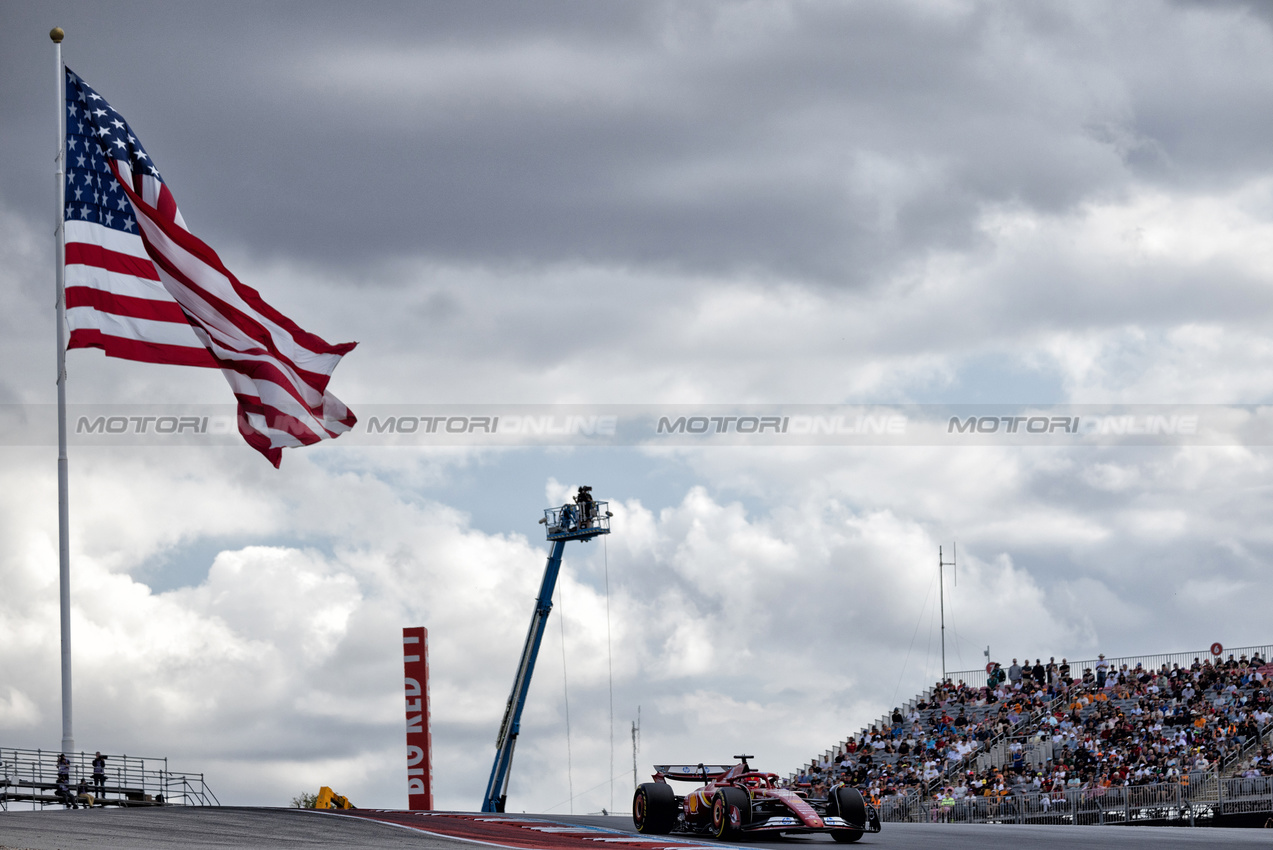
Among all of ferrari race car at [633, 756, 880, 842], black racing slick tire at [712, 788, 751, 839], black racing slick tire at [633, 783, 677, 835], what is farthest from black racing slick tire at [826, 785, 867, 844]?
black racing slick tire at [633, 783, 677, 835]

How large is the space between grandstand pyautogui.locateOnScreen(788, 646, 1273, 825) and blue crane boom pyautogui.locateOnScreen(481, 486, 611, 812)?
9971 mm

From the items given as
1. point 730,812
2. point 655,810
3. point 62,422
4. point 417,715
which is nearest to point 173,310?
point 62,422

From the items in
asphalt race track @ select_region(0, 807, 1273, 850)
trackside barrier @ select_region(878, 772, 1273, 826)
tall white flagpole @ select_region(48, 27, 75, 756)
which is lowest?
trackside barrier @ select_region(878, 772, 1273, 826)

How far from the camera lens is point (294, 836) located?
2325cm

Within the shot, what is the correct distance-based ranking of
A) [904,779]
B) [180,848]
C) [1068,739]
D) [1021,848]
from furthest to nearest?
[904,779] → [1068,739] → [1021,848] → [180,848]

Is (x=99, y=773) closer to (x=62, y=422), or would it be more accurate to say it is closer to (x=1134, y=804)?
(x=62, y=422)

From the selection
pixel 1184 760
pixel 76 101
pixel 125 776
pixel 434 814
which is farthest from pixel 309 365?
pixel 1184 760

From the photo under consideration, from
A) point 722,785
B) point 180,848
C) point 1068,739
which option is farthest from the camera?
point 1068,739

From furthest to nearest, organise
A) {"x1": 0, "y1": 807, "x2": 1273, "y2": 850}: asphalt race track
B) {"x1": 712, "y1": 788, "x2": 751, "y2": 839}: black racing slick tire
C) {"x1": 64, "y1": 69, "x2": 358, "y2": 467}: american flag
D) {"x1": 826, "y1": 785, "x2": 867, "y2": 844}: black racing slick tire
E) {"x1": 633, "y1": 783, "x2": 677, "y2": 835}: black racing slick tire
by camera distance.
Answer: {"x1": 633, "y1": 783, "x2": 677, "y2": 835}: black racing slick tire < {"x1": 826, "y1": 785, "x2": 867, "y2": 844}: black racing slick tire < {"x1": 712, "y1": 788, "x2": 751, "y2": 839}: black racing slick tire < {"x1": 64, "y1": 69, "x2": 358, "y2": 467}: american flag < {"x1": 0, "y1": 807, "x2": 1273, "y2": 850}: asphalt race track

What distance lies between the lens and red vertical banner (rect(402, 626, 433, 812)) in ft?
147

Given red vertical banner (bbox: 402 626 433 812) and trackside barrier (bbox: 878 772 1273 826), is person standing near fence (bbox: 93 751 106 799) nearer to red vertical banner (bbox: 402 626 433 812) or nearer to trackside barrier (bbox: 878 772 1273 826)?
red vertical banner (bbox: 402 626 433 812)

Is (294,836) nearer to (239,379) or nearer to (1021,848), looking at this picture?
(239,379)

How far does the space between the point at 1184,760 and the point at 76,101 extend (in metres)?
30.3

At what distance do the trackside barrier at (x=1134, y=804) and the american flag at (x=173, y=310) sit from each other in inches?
882
